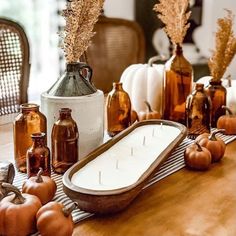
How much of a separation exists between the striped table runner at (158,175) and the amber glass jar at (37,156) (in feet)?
0.14

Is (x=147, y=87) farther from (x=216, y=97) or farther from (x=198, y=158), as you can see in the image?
(x=198, y=158)

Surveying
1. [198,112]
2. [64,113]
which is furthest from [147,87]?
[64,113]

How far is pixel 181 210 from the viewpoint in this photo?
38.4 inches

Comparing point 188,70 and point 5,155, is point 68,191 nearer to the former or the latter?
point 5,155

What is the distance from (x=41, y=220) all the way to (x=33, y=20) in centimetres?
254

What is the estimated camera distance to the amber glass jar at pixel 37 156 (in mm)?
1088

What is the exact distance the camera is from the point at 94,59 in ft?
8.08

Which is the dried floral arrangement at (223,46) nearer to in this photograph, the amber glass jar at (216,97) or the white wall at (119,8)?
the amber glass jar at (216,97)

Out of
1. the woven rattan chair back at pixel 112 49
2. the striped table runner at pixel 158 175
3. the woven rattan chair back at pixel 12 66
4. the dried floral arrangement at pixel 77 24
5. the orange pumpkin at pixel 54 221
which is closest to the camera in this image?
the orange pumpkin at pixel 54 221

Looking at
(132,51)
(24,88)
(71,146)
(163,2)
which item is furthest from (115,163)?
(132,51)

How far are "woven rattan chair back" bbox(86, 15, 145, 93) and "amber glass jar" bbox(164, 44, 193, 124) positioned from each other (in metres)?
0.86

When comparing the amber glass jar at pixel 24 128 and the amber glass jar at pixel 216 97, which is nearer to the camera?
the amber glass jar at pixel 24 128

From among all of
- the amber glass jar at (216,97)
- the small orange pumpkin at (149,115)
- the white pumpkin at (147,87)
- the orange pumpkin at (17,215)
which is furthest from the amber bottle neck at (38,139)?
the amber glass jar at (216,97)

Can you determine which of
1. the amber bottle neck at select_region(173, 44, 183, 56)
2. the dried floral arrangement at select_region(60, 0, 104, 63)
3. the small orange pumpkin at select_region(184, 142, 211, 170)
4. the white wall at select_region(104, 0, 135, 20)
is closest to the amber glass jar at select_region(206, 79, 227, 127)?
the amber bottle neck at select_region(173, 44, 183, 56)
